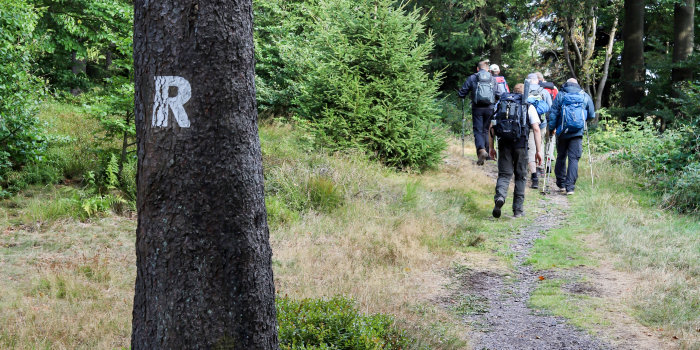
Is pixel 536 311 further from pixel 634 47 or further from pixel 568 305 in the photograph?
pixel 634 47

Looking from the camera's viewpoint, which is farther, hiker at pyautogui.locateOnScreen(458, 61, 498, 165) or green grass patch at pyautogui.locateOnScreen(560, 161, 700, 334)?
hiker at pyautogui.locateOnScreen(458, 61, 498, 165)

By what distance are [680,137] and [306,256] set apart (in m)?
9.98

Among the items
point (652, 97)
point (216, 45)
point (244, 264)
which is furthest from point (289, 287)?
point (652, 97)

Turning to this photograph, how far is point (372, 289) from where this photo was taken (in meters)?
5.29

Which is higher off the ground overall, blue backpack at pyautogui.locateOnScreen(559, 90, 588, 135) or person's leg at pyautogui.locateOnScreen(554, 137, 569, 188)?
blue backpack at pyautogui.locateOnScreen(559, 90, 588, 135)

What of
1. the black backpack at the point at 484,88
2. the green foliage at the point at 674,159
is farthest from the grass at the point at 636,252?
the black backpack at the point at 484,88

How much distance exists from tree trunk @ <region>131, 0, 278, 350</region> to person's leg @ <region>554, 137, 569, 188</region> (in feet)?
33.3

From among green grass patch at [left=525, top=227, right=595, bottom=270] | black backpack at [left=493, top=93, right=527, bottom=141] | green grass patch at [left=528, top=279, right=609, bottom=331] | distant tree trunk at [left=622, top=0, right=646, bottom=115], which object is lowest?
green grass patch at [left=528, top=279, right=609, bottom=331]

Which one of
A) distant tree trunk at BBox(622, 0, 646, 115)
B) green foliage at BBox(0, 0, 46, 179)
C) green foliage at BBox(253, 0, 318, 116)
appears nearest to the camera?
green foliage at BBox(0, 0, 46, 179)

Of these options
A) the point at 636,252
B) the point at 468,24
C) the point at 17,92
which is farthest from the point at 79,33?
the point at 468,24

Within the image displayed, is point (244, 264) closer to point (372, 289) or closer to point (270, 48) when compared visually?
point (372, 289)

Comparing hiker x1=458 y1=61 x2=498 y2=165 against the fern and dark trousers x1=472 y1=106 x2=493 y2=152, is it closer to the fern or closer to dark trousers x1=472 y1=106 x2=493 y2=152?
dark trousers x1=472 y1=106 x2=493 y2=152

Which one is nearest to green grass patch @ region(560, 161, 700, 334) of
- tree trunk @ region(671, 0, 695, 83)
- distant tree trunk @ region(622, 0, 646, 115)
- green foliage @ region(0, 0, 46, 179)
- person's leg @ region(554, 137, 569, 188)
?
person's leg @ region(554, 137, 569, 188)

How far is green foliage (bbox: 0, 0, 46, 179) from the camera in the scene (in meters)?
7.83
